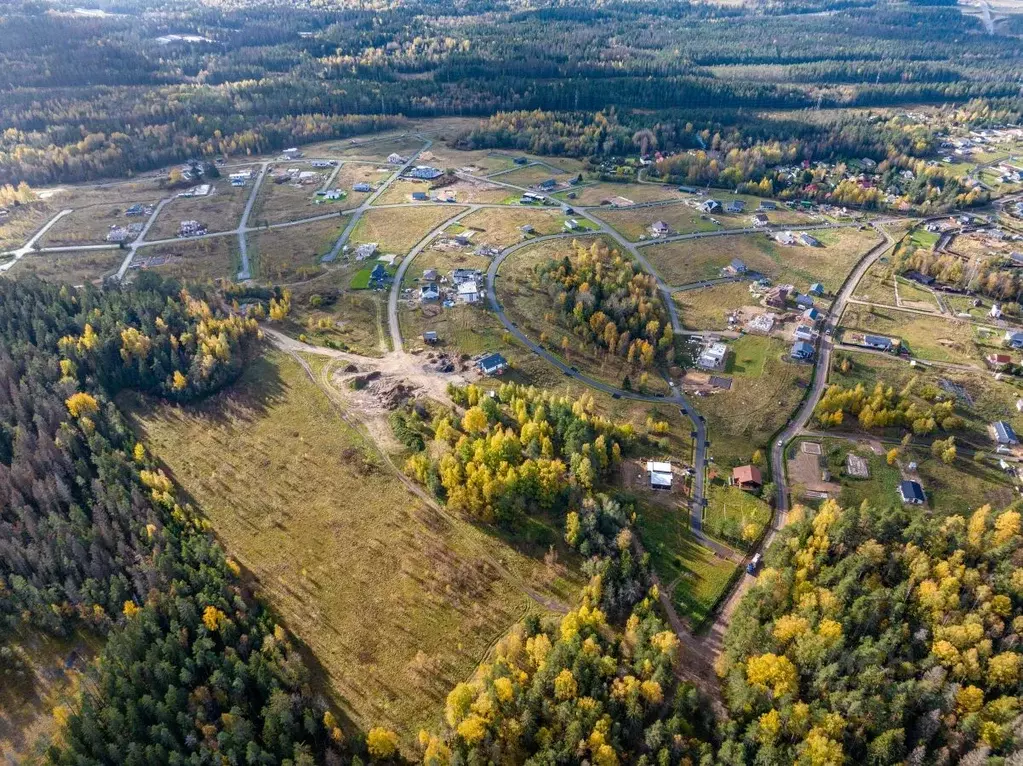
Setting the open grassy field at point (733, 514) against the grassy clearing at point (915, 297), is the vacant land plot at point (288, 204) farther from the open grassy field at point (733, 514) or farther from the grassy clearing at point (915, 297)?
the grassy clearing at point (915, 297)

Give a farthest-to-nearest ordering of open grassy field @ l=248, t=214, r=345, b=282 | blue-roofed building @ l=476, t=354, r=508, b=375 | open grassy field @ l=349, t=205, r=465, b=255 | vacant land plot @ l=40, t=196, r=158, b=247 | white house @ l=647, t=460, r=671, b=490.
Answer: vacant land plot @ l=40, t=196, r=158, b=247 → open grassy field @ l=349, t=205, r=465, b=255 → open grassy field @ l=248, t=214, r=345, b=282 → blue-roofed building @ l=476, t=354, r=508, b=375 → white house @ l=647, t=460, r=671, b=490

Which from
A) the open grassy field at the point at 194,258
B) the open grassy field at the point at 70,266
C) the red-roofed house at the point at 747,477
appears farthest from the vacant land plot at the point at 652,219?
the open grassy field at the point at 70,266

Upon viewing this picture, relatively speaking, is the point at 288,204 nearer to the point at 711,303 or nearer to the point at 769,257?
the point at 711,303

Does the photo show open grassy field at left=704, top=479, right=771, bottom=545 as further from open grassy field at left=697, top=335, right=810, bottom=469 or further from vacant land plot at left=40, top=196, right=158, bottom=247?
vacant land plot at left=40, top=196, right=158, bottom=247

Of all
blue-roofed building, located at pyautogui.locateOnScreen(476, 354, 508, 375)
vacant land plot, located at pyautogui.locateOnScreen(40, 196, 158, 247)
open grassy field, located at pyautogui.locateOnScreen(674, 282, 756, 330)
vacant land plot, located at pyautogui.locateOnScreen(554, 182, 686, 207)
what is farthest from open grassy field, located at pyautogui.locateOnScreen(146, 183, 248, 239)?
open grassy field, located at pyautogui.locateOnScreen(674, 282, 756, 330)

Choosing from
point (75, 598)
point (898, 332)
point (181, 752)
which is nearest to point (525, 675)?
point (181, 752)

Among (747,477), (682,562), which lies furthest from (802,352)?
(682,562)
